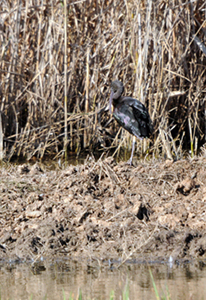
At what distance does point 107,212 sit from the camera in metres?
4.21

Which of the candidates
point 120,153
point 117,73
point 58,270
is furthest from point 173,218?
point 117,73

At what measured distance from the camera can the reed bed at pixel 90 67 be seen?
6.94m

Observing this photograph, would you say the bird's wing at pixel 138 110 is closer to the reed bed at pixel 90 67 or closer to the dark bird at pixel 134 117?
the dark bird at pixel 134 117

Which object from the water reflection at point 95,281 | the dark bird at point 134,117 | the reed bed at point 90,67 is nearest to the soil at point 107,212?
the water reflection at point 95,281

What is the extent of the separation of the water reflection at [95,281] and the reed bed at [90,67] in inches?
137

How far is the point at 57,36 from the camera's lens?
7078 millimetres

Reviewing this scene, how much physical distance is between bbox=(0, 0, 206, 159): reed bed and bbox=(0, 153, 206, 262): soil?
7.05ft

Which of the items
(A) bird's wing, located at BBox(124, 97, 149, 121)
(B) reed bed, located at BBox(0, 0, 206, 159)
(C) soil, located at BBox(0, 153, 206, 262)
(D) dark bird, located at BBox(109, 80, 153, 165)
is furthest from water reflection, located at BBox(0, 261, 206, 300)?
(B) reed bed, located at BBox(0, 0, 206, 159)

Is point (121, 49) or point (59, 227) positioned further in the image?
point (121, 49)

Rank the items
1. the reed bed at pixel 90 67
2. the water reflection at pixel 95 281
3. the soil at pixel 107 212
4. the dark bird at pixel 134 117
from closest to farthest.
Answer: the water reflection at pixel 95 281 → the soil at pixel 107 212 → the dark bird at pixel 134 117 → the reed bed at pixel 90 67

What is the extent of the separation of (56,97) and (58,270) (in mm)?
4306

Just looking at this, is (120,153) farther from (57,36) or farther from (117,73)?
(57,36)

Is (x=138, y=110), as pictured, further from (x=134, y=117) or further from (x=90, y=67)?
(x=90, y=67)

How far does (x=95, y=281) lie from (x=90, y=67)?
4796mm
